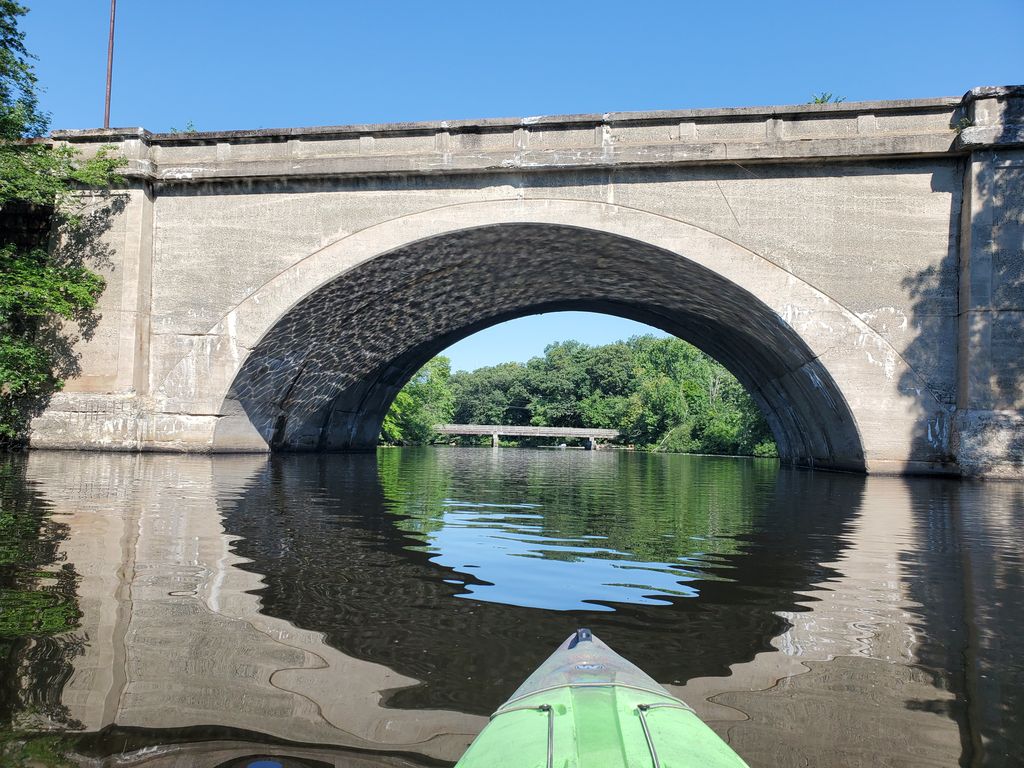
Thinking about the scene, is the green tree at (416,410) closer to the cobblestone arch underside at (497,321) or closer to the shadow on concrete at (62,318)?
the cobblestone arch underside at (497,321)

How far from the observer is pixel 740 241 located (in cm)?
1352

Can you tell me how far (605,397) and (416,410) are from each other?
2773 cm

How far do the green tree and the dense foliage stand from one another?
23796 mm

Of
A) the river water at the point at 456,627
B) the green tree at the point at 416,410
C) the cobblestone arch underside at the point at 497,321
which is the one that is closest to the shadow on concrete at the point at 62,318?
the cobblestone arch underside at the point at 497,321

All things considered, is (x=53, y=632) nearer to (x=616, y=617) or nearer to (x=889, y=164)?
(x=616, y=617)

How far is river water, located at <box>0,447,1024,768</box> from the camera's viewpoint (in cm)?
241

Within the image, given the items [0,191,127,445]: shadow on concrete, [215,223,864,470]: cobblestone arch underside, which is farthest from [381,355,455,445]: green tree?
[0,191,127,445]: shadow on concrete

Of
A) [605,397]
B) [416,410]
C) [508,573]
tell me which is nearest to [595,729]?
[508,573]

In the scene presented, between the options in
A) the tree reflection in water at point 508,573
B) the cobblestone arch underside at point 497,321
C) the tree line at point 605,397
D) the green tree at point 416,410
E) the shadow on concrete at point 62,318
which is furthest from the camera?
the tree line at point 605,397

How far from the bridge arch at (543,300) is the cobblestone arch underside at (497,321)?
0.06 m

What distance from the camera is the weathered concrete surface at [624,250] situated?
12836mm

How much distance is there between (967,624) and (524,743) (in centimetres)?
291

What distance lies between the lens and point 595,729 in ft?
5.97

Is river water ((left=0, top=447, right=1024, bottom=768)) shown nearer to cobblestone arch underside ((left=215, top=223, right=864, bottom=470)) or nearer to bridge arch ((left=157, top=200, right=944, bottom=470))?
bridge arch ((left=157, top=200, right=944, bottom=470))
